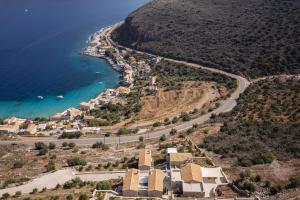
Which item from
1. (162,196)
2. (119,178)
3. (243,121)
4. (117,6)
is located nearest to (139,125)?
(243,121)

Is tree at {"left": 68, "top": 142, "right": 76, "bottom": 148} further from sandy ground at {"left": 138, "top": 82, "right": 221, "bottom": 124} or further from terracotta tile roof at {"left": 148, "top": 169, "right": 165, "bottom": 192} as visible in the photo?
terracotta tile roof at {"left": 148, "top": 169, "right": 165, "bottom": 192}

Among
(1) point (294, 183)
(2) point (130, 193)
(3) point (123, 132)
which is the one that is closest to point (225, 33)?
(3) point (123, 132)

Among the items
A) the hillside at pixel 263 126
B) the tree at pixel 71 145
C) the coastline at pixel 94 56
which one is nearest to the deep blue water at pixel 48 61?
the coastline at pixel 94 56

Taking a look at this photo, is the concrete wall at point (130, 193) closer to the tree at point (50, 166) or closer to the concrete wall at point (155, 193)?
the concrete wall at point (155, 193)

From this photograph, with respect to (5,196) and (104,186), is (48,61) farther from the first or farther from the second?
(104,186)

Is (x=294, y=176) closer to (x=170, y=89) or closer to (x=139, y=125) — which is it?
(x=139, y=125)

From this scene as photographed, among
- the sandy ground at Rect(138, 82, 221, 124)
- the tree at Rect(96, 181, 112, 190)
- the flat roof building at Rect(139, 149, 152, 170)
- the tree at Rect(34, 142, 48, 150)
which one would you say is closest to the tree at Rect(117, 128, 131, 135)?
the sandy ground at Rect(138, 82, 221, 124)

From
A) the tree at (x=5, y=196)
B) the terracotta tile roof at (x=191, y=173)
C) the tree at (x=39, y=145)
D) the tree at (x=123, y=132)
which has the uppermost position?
the tree at (x=123, y=132)
